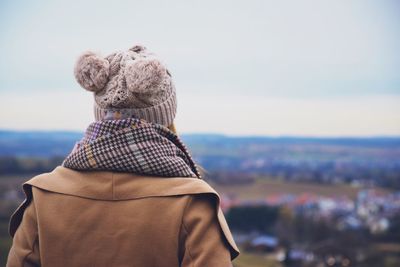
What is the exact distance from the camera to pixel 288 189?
2794cm

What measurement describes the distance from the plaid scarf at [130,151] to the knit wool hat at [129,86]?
0.07 m

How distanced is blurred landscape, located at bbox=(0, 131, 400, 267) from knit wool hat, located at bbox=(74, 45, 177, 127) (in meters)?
11.0

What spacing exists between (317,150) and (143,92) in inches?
1190

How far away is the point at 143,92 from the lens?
1823 mm

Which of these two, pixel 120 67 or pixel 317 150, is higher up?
pixel 120 67

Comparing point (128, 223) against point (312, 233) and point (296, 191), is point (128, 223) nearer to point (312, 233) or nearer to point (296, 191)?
point (312, 233)

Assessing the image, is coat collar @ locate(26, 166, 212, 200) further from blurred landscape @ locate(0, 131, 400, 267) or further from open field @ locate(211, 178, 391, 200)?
open field @ locate(211, 178, 391, 200)

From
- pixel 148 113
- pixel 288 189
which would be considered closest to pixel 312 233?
pixel 288 189

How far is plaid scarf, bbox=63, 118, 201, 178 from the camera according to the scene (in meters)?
1.76

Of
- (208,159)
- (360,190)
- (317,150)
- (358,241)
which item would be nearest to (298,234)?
(358,241)

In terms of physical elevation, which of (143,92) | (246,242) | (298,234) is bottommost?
(298,234)

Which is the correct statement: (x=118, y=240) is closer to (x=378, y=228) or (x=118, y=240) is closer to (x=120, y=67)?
(x=120, y=67)

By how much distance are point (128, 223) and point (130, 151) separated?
219mm

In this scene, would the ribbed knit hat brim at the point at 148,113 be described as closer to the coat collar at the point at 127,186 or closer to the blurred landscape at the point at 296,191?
the coat collar at the point at 127,186
